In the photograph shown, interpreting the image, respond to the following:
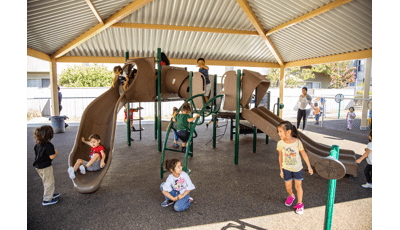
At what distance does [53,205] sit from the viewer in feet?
11.9

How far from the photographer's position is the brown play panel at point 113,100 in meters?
4.30

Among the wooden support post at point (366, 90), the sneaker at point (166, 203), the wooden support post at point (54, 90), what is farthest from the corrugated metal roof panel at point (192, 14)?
the sneaker at point (166, 203)

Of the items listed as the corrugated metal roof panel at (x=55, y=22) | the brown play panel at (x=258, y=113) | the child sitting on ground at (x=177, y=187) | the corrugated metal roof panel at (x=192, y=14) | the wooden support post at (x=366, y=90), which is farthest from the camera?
the wooden support post at (x=366, y=90)

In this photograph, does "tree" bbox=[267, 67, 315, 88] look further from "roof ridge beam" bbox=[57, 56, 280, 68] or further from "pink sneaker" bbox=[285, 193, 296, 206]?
"pink sneaker" bbox=[285, 193, 296, 206]

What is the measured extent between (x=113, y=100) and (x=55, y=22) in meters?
4.05

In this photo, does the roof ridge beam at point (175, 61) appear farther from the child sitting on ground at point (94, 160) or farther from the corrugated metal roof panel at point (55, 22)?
the child sitting on ground at point (94, 160)

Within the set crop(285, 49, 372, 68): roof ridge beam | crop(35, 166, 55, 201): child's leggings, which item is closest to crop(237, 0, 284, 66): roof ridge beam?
crop(285, 49, 372, 68): roof ridge beam

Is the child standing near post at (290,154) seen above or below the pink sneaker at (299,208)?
above

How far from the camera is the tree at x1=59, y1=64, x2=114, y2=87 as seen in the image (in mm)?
19828

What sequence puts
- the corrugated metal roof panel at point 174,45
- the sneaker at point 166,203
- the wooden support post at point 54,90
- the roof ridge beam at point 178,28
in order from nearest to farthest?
the sneaker at point 166,203
the roof ridge beam at point 178,28
the corrugated metal roof panel at point 174,45
the wooden support post at point 54,90

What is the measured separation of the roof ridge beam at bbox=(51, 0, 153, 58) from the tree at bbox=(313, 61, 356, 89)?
23.6 metres

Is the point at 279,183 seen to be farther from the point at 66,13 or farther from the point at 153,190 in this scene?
the point at 66,13

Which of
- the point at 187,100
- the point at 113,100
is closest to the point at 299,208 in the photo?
the point at 187,100

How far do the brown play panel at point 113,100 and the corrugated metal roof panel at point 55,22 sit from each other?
2684mm
